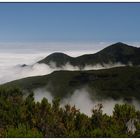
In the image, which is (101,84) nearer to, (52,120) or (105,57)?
(105,57)

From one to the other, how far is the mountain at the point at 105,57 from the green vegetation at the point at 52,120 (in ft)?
6.15

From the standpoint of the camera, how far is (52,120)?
16.1m

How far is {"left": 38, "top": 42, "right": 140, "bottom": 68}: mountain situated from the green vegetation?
73.8 inches

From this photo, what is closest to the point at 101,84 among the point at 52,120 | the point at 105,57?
the point at 105,57

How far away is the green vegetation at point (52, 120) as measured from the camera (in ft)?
45.3

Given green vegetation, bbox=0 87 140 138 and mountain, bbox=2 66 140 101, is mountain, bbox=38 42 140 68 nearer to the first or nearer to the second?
green vegetation, bbox=0 87 140 138

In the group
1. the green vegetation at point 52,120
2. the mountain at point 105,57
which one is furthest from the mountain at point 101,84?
the green vegetation at point 52,120

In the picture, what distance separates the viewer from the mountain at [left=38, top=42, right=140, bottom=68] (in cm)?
1573

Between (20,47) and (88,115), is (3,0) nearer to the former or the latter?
(20,47)

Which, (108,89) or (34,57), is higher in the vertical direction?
(34,57)

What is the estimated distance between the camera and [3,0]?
45.0 ft

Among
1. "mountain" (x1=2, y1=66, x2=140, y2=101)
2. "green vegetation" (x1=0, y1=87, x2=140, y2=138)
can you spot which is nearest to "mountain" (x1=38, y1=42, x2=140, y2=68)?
"green vegetation" (x1=0, y1=87, x2=140, y2=138)

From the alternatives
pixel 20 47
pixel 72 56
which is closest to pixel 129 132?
pixel 72 56

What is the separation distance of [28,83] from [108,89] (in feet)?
34.2
